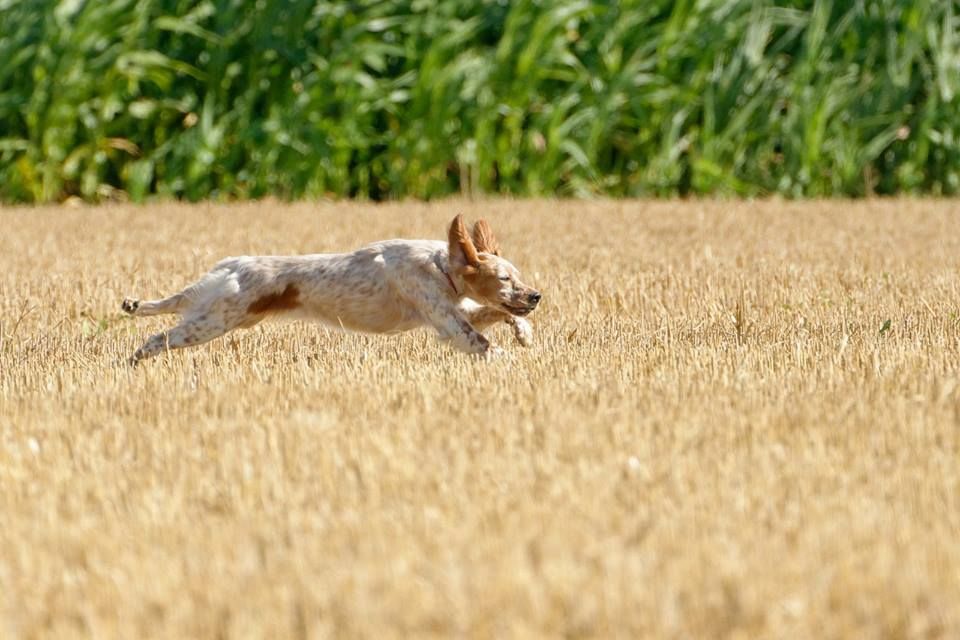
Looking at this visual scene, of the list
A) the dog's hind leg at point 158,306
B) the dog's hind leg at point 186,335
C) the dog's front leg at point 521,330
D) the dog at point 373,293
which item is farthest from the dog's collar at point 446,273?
the dog's hind leg at point 158,306

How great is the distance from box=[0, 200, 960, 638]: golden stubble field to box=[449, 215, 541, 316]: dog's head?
8.5 inches

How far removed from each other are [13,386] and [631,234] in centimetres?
524

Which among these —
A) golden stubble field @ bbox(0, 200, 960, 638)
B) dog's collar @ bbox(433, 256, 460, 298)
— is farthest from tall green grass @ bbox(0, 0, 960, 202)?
dog's collar @ bbox(433, 256, 460, 298)

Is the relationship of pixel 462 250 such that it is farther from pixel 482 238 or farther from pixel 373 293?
pixel 373 293

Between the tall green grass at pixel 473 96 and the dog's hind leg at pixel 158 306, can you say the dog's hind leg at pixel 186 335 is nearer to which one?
the dog's hind leg at pixel 158 306

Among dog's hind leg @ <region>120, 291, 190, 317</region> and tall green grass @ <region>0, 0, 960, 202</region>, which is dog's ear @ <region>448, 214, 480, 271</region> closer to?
dog's hind leg @ <region>120, 291, 190, 317</region>

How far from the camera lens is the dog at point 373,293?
18.2 feet

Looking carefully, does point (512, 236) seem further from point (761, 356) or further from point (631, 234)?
point (761, 356)

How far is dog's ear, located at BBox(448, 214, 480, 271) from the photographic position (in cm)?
549

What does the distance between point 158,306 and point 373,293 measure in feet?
2.59

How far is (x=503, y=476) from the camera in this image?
355 cm

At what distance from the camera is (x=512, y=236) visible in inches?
380

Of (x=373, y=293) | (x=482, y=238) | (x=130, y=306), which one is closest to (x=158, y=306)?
(x=130, y=306)

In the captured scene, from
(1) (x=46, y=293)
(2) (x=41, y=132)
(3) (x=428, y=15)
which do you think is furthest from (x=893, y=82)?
(1) (x=46, y=293)
